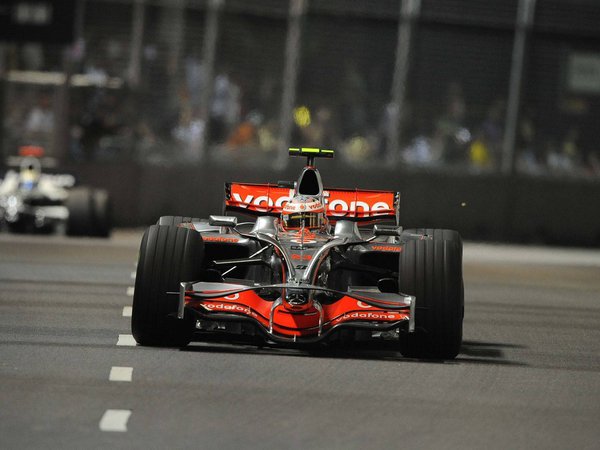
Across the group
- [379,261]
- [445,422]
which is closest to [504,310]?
[379,261]

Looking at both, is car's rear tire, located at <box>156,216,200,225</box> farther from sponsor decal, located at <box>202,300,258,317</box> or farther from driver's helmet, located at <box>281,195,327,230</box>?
sponsor decal, located at <box>202,300,258,317</box>

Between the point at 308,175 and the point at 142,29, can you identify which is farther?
the point at 142,29

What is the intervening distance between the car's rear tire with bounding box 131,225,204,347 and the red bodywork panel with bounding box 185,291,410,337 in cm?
22

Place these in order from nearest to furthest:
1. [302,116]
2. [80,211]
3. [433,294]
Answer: [433,294] → [80,211] → [302,116]

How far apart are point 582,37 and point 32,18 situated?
10810 millimetres

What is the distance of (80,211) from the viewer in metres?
22.4

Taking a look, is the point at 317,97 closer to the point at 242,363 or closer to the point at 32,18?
the point at 32,18

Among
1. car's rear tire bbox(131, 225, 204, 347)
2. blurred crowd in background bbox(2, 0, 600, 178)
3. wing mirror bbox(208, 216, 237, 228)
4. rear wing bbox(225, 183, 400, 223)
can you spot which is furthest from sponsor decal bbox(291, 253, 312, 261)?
blurred crowd in background bbox(2, 0, 600, 178)

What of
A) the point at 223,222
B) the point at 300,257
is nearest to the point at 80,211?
the point at 223,222

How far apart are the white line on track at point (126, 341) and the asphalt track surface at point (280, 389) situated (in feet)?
0.09

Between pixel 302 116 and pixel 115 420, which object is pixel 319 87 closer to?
pixel 302 116

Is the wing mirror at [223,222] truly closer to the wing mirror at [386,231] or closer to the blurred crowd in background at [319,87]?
the wing mirror at [386,231]

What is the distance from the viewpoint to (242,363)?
9477mm

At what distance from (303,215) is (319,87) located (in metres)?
17.0
